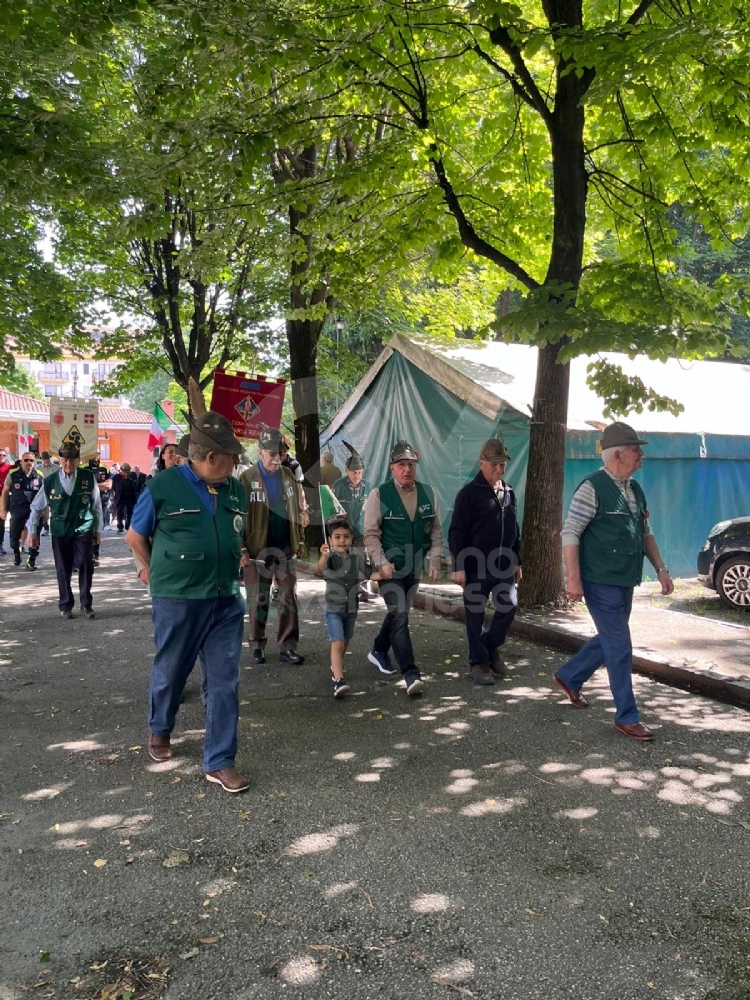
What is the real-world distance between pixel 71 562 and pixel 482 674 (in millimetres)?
5511

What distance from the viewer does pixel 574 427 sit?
12.4 m

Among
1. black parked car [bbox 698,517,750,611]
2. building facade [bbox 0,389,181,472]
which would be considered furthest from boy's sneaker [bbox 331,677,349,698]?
building facade [bbox 0,389,181,472]

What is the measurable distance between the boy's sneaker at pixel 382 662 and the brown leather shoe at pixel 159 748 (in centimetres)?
257

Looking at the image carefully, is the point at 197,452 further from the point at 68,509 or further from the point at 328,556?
the point at 68,509

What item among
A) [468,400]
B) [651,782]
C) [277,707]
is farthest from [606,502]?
[468,400]

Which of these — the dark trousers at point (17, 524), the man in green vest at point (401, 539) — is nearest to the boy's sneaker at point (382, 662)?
the man in green vest at point (401, 539)

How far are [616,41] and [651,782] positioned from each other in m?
6.23

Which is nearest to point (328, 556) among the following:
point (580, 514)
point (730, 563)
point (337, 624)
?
point (337, 624)

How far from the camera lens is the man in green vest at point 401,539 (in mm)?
6500

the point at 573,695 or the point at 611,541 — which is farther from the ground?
the point at 611,541

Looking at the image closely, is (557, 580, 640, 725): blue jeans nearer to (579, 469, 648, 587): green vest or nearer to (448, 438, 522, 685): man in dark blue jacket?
(579, 469, 648, 587): green vest

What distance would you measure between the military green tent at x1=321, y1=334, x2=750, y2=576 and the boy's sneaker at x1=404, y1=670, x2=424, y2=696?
6.12m

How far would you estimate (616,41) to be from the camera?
23.5 ft

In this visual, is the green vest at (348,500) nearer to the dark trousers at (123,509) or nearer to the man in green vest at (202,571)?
the man in green vest at (202,571)
